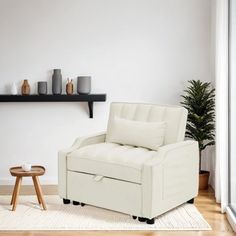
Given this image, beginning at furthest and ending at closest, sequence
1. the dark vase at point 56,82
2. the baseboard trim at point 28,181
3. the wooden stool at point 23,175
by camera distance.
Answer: the baseboard trim at point 28,181, the dark vase at point 56,82, the wooden stool at point 23,175

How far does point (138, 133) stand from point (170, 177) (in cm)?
57

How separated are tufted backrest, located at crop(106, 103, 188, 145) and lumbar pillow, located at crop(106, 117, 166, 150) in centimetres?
7

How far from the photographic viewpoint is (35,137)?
5820 millimetres

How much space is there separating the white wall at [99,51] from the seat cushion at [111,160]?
3.33 ft

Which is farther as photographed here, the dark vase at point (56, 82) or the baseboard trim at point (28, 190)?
the dark vase at point (56, 82)

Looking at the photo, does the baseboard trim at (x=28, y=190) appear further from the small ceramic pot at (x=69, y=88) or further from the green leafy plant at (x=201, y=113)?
the green leafy plant at (x=201, y=113)

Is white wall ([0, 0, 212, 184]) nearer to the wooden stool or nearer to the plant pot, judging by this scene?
the plant pot

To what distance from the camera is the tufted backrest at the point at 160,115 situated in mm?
4797

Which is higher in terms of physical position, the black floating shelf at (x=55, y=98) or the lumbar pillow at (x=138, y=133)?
the black floating shelf at (x=55, y=98)

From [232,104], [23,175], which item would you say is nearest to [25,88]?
[23,175]

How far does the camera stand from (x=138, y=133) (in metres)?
4.81

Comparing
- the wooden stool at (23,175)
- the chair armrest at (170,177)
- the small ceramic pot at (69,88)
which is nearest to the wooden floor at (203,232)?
the chair armrest at (170,177)

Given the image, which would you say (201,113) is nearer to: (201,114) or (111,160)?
(201,114)

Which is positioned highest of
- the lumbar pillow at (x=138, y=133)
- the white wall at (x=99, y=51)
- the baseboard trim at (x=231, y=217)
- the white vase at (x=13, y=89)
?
the white wall at (x=99, y=51)
